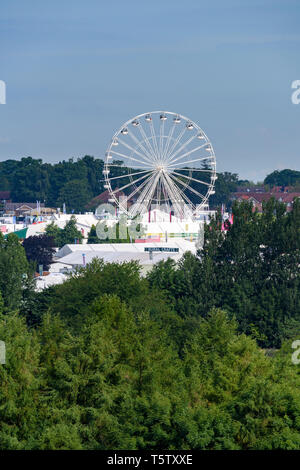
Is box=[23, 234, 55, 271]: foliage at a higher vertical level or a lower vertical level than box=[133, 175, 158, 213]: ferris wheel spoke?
lower

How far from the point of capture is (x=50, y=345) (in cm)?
4309

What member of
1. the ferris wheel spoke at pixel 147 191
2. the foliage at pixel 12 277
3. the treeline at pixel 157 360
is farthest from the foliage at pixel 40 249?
the treeline at pixel 157 360

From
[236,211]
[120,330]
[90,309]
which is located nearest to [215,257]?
[236,211]

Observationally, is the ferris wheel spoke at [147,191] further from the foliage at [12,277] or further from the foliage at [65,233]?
the foliage at [12,277]

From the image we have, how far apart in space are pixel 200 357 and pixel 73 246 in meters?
57.9

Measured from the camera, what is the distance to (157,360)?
4169cm

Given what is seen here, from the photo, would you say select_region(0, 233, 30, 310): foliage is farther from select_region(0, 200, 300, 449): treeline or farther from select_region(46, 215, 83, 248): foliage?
select_region(46, 215, 83, 248): foliage

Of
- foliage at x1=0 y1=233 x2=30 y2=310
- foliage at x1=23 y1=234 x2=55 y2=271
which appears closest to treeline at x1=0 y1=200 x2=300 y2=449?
foliage at x1=0 y1=233 x2=30 y2=310

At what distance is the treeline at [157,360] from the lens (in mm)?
33188

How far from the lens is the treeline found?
3319 centimetres
